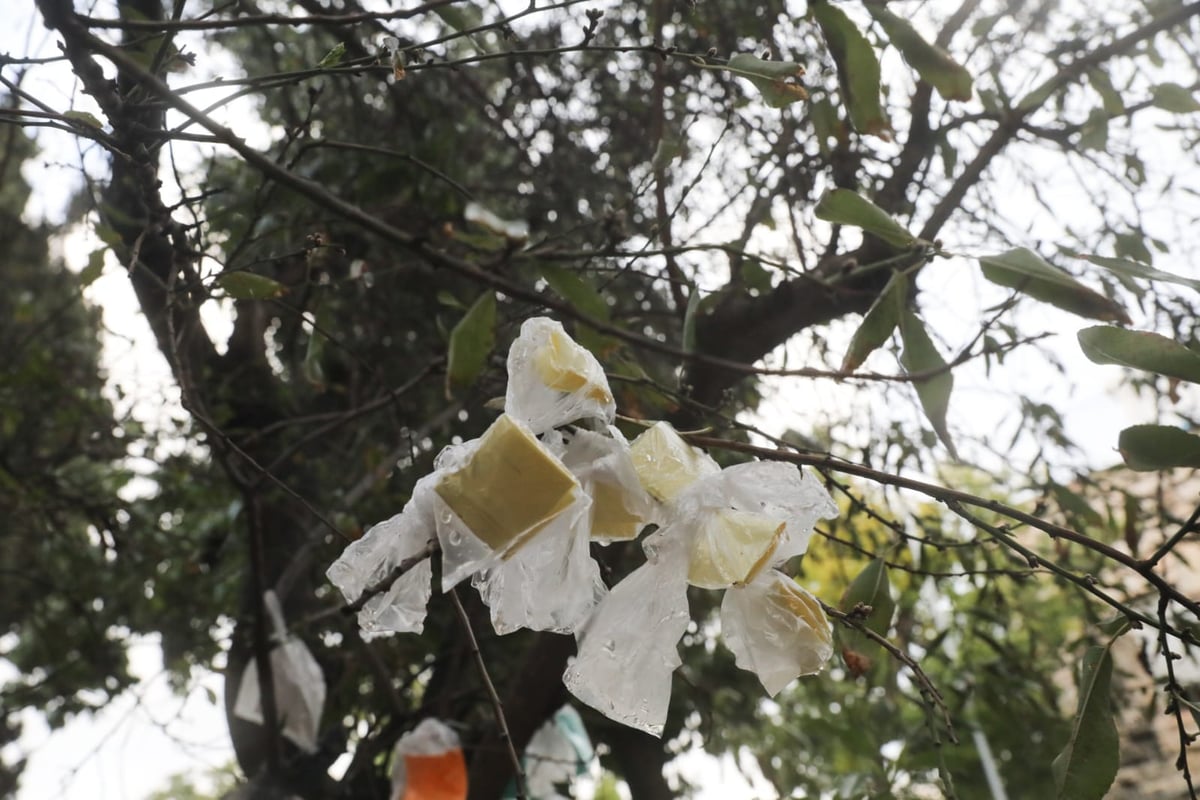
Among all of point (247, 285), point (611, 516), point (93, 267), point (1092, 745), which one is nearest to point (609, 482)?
point (611, 516)

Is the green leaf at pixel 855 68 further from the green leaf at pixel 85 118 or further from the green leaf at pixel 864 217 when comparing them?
the green leaf at pixel 85 118

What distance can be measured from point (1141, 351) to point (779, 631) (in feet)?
1.02

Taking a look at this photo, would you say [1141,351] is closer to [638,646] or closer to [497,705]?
[638,646]

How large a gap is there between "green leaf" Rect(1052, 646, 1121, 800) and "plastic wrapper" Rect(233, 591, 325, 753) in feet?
4.28

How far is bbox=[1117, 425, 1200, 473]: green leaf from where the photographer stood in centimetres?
58

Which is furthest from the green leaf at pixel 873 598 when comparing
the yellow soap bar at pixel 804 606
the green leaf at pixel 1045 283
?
the green leaf at pixel 1045 283

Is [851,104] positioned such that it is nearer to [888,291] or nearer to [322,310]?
[888,291]

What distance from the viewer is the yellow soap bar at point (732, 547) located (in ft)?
1.98

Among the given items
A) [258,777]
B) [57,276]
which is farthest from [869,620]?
[57,276]

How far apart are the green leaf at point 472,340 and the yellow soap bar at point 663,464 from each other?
144mm

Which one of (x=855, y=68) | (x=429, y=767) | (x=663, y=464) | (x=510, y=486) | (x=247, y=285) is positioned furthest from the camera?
(x=429, y=767)

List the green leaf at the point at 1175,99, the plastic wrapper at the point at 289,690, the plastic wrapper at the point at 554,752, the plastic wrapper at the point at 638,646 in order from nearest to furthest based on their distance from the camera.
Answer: the plastic wrapper at the point at 638,646 < the green leaf at the point at 1175,99 < the plastic wrapper at the point at 289,690 < the plastic wrapper at the point at 554,752

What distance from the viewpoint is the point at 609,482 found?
0.64 metres

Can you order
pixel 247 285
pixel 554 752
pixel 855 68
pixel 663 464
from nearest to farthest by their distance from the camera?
pixel 663 464 → pixel 855 68 → pixel 247 285 → pixel 554 752
